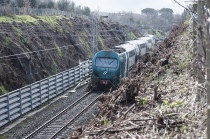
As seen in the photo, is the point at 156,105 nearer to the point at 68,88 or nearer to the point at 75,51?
the point at 68,88

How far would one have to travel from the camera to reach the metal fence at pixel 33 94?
1616cm

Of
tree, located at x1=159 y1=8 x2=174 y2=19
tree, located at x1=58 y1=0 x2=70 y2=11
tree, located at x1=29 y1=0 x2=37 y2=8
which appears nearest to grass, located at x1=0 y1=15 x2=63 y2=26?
tree, located at x1=29 y1=0 x2=37 y2=8

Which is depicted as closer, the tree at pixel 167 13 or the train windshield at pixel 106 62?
the train windshield at pixel 106 62

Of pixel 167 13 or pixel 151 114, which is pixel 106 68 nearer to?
pixel 151 114

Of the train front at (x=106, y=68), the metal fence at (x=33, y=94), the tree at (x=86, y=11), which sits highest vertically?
the tree at (x=86, y=11)

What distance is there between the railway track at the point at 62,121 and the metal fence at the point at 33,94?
2.03 metres

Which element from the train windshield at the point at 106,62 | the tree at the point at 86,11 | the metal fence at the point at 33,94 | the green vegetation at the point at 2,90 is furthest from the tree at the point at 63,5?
the green vegetation at the point at 2,90

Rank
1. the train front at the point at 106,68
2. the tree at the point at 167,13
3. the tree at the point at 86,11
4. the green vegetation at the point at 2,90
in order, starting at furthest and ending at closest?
the tree at the point at 167,13
the tree at the point at 86,11
the train front at the point at 106,68
the green vegetation at the point at 2,90

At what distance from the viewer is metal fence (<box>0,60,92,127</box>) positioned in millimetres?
16156

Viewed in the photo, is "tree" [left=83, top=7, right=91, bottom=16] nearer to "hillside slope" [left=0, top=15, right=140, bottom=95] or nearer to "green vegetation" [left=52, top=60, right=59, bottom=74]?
"hillside slope" [left=0, top=15, right=140, bottom=95]

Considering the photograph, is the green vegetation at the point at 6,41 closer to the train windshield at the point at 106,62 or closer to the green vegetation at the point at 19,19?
the green vegetation at the point at 19,19

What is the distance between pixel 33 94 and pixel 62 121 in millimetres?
3863

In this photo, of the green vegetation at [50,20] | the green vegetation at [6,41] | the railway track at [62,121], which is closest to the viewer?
the railway track at [62,121]

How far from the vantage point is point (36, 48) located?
90.8 ft
